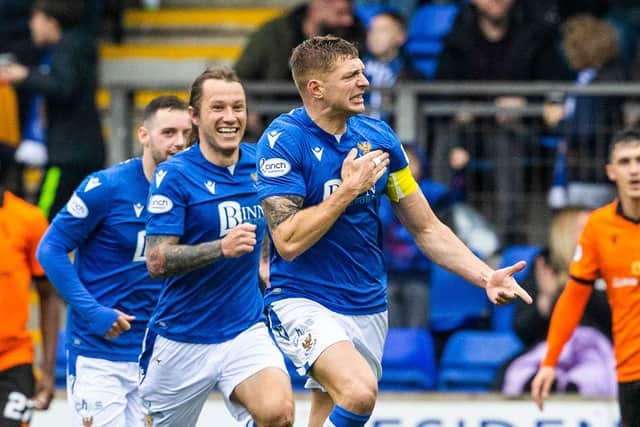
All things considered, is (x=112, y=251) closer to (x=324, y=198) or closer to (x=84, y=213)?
(x=84, y=213)

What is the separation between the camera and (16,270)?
29.0ft

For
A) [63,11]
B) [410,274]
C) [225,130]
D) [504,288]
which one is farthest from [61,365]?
[504,288]

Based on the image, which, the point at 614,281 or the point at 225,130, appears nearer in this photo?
the point at 225,130

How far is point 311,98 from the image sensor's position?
7359 millimetres

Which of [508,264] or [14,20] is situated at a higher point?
[14,20]

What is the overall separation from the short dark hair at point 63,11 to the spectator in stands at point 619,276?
5557mm

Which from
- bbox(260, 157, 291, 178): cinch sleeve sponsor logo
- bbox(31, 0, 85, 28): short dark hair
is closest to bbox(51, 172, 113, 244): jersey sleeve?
bbox(260, 157, 291, 178): cinch sleeve sponsor logo

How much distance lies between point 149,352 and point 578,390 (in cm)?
415

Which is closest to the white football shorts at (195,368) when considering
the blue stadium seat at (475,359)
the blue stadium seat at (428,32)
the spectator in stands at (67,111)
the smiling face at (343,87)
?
the smiling face at (343,87)

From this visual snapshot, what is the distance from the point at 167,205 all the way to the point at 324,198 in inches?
33.8

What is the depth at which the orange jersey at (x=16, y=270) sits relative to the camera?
870 centimetres

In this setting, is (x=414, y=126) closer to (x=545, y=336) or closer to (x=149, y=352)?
(x=545, y=336)

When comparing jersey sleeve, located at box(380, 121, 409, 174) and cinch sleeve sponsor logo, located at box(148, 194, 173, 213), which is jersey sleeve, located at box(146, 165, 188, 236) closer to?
cinch sleeve sponsor logo, located at box(148, 194, 173, 213)

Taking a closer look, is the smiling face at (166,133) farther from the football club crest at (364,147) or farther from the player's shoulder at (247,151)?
the football club crest at (364,147)
